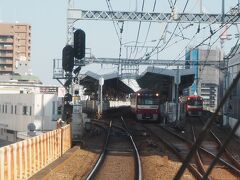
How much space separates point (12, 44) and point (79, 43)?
134 meters

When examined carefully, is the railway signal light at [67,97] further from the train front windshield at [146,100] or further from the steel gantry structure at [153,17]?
the train front windshield at [146,100]

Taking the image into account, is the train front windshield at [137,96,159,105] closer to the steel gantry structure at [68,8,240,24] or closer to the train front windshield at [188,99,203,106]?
the train front windshield at [188,99,203,106]

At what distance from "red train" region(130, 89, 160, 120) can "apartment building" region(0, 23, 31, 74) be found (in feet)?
316

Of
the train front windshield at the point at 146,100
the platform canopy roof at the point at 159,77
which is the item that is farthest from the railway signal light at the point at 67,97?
the train front windshield at the point at 146,100

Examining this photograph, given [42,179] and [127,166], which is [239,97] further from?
[42,179]

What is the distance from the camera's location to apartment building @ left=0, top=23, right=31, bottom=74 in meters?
150

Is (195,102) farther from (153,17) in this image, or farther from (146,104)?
(153,17)

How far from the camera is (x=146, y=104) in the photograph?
50.8 meters

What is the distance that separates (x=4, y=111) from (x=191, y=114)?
81.1 ft

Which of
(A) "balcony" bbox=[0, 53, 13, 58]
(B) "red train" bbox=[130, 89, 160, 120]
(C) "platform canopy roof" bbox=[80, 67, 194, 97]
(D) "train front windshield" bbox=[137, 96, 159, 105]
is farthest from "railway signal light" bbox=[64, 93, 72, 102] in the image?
(A) "balcony" bbox=[0, 53, 13, 58]

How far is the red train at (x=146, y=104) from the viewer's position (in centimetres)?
5072

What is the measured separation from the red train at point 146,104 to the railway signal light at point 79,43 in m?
28.8

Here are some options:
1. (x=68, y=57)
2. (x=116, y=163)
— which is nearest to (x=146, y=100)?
(x=68, y=57)

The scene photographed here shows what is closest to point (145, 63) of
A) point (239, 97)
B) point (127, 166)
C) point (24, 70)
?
point (239, 97)
